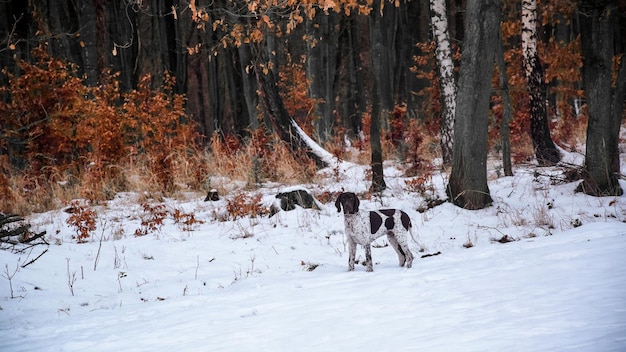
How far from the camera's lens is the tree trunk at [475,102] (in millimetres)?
6906

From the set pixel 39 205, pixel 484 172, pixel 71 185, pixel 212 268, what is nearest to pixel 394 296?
pixel 212 268

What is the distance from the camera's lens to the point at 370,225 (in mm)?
4613

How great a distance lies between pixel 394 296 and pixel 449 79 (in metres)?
7.42

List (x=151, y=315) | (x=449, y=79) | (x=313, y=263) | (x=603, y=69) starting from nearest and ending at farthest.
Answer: (x=151, y=315)
(x=313, y=263)
(x=603, y=69)
(x=449, y=79)

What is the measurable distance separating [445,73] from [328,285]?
7114 millimetres

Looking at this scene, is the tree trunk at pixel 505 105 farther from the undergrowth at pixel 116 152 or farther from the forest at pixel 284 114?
the undergrowth at pixel 116 152

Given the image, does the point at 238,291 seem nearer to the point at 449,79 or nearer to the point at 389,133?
the point at 449,79

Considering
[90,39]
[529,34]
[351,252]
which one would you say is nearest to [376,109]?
[351,252]

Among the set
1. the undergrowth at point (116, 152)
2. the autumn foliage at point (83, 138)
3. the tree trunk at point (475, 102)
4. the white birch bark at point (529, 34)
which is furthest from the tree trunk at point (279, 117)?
the white birch bark at point (529, 34)

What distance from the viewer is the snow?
278cm

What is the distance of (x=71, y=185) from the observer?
1067 centimetres

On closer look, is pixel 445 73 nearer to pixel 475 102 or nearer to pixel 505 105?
pixel 505 105

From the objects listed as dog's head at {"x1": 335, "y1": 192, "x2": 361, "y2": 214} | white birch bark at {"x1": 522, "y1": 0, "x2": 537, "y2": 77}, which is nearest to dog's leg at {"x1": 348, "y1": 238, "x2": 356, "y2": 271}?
dog's head at {"x1": 335, "y1": 192, "x2": 361, "y2": 214}

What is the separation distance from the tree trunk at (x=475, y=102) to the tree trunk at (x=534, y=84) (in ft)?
13.1
